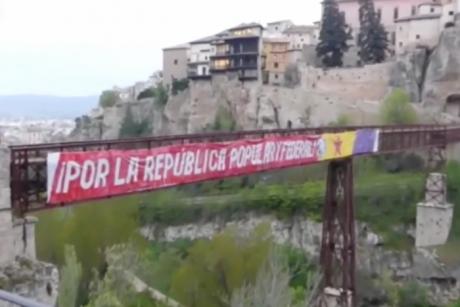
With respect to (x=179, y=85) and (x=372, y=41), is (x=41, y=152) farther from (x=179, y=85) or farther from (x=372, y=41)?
(x=179, y=85)

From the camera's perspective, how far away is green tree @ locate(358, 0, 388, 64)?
46312 mm

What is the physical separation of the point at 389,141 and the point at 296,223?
12.9 meters

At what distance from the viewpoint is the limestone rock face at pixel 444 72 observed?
1577 inches

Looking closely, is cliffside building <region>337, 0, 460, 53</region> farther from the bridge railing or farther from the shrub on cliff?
the bridge railing

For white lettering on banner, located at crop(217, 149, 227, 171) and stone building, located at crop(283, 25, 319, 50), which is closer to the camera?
white lettering on banner, located at crop(217, 149, 227, 171)

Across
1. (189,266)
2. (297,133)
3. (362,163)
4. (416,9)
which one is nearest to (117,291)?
(297,133)

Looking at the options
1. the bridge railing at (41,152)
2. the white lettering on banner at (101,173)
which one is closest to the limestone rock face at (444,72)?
Result: the bridge railing at (41,152)

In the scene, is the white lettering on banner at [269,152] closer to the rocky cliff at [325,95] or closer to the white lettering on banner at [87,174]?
the white lettering on banner at [87,174]

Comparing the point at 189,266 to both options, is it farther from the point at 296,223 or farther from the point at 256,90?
the point at 256,90

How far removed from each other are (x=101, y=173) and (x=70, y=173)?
0.57 m

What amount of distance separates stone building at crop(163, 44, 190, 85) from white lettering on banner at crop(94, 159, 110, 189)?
156 feet

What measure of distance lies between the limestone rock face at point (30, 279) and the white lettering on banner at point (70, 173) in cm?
95

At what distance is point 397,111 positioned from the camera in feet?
121

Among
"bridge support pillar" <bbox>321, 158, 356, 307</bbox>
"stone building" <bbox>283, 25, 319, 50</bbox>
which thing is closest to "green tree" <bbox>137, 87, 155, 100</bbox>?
"stone building" <bbox>283, 25, 319, 50</bbox>
